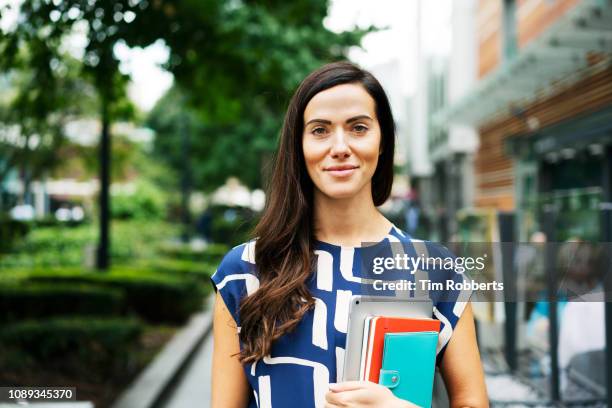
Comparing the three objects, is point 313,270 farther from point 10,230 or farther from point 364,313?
point 10,230

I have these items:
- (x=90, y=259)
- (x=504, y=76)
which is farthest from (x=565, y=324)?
(x=90, y=259)

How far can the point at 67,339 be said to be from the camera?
6.70 metres

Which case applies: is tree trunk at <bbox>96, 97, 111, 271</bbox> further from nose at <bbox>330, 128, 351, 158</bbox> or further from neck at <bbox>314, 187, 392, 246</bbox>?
nose at <bbox>330, 128, 351, 158</bbox>

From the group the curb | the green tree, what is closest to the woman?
the green tree

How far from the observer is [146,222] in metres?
23.9

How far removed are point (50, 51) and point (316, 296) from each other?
5.33 m

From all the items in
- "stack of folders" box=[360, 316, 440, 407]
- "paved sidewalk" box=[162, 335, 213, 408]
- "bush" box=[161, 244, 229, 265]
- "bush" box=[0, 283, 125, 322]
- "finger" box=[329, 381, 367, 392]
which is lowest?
"paved sidewalk" box=[162, 335, 213, 408]

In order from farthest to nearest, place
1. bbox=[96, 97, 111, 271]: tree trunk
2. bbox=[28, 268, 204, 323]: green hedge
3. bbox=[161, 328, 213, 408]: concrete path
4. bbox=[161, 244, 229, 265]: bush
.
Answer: bbox=[161, 244, 229, 265]: bush < bbox=[96, 97, 111, 271]: tree trunk < bbox=[28, 268, 204, 323]: green hedge < bbox=[161, 328, 213, 408]: concrete path

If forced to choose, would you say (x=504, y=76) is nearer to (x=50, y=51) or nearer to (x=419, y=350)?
(x=50, y=51)

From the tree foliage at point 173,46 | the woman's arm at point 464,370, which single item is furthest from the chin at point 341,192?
the tree foliage at point 173,46

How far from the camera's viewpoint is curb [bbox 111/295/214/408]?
6590mm

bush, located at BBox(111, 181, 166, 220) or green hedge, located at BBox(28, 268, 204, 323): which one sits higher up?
bush, located at BBox(111, 181, 166, 220)

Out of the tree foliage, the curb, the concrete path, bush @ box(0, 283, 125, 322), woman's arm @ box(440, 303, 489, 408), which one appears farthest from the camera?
bush @ box(0, 283, 125, 322)

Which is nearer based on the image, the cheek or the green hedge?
the cheek
